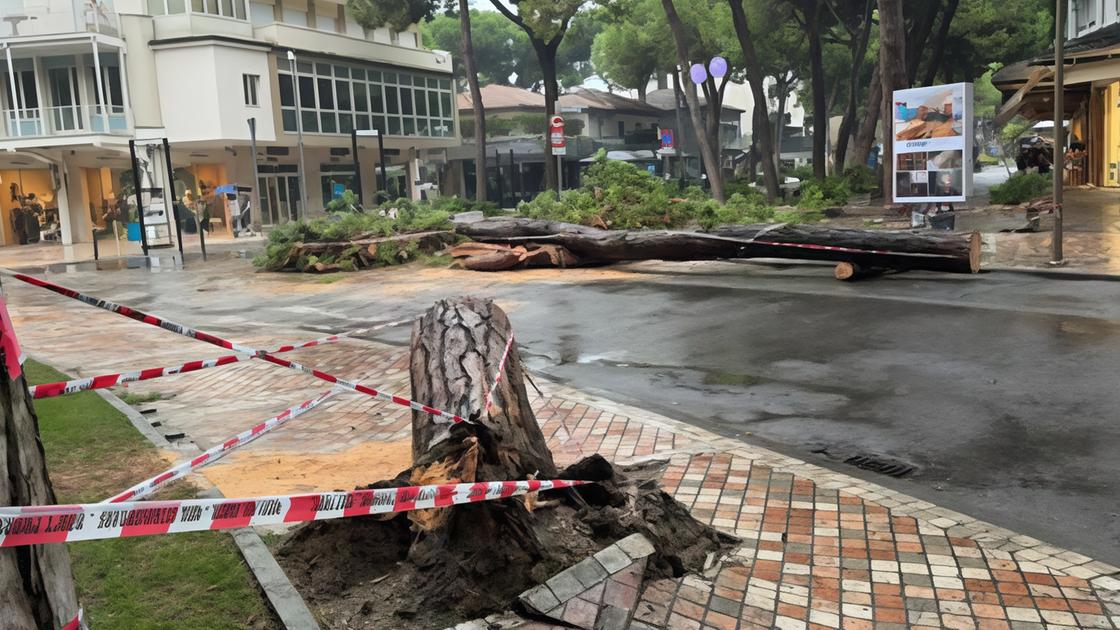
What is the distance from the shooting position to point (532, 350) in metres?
10.7

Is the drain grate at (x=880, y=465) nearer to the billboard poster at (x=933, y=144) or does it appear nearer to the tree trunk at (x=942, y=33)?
the billboard poster at (x=933, y=144)

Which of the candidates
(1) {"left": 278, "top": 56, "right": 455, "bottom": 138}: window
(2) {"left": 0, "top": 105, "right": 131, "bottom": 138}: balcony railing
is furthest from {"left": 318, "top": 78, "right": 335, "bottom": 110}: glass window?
(2) {"left": 0, "top": 105, "right": 131, "bottom": 138}: balcony railing

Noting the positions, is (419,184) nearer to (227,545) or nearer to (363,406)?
(363,406)

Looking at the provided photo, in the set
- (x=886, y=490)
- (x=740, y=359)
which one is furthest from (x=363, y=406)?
(x=886, y=490)

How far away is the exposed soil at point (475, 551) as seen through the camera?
3.82m

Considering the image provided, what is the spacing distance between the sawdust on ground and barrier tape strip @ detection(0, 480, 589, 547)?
2.20m

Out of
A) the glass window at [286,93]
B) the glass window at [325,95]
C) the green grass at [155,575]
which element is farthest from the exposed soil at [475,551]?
the glass window at [325,95]

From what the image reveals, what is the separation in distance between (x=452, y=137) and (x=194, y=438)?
1743 inches

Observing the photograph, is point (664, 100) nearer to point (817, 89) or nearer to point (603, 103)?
point (603, 103)

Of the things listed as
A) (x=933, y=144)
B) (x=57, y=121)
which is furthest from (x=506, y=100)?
(x=933, y=144)

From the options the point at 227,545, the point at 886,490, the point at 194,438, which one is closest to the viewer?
the point at 227,545

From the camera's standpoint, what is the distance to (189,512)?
2648 mm

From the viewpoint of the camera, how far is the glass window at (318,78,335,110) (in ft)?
135

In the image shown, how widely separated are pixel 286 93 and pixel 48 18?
29.4 ft
